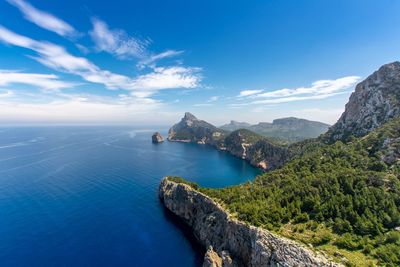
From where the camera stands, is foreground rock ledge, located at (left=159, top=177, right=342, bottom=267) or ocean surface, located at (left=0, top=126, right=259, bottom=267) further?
ocean surface, located at (left=0, top=126, right=259, bottom=267)

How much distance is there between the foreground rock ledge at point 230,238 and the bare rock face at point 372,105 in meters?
83.5

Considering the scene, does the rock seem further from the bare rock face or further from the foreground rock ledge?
the bare rock face

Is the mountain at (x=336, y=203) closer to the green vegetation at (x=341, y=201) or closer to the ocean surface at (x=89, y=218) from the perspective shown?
the green vegetation at (x=341, y=201)

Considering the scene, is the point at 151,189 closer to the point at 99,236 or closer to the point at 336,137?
the point at 99,236

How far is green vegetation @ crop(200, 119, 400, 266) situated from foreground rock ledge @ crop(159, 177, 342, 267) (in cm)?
336

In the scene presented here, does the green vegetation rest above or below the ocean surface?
above

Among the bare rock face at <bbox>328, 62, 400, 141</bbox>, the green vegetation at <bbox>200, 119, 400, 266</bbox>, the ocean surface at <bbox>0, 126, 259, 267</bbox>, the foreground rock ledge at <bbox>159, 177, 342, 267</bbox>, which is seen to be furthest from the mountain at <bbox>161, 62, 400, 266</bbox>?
the ocean surface at <bbox>0, 126, 259, 267</bbox>

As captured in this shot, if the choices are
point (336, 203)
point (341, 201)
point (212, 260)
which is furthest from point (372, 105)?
point (212, 260)

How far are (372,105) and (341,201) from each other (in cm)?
8292

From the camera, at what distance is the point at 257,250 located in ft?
137

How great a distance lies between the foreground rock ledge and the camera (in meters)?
37.1

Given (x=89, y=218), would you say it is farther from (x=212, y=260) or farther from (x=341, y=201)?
(x=341, y=201)

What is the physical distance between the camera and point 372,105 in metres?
104

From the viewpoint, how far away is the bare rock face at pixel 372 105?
9575 centimetres
